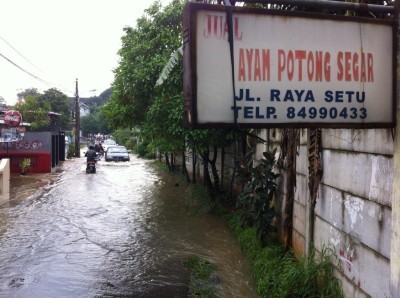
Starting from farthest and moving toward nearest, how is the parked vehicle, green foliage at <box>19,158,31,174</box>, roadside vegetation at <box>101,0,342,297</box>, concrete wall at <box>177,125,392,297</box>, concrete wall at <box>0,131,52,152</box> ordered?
the parked vehicle → concrete wall at <box>0,131,52,152</box> → green foliage at <box>19,158,31,174</box> → roadside vegetation at <box>101,0,342,297</box> → concrete wall at <box>177,125,392,297</box>

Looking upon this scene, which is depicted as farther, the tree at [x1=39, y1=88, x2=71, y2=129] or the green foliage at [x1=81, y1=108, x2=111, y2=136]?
the green foliage at [x1=81, y1=108, x2=111, y2=136]

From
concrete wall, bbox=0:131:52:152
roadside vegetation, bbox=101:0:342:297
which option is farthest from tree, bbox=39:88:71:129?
roadside vegetation, bbox=101:0:342:297

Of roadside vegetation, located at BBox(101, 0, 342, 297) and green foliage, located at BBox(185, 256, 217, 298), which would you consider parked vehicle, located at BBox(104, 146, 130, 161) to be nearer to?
roadside vegetation, located at BBox(101, 0, 342, 297)

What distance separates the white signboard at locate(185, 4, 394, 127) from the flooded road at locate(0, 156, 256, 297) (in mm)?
4155

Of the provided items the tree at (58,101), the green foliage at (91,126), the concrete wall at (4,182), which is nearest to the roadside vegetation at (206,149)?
the concrete wall at (4,182)

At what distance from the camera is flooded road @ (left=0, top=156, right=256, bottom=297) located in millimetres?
6301

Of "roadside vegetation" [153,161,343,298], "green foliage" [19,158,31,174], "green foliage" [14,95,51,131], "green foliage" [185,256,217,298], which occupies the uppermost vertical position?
"green foliage" [14,95,51,131]

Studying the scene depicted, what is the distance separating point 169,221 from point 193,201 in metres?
2.31

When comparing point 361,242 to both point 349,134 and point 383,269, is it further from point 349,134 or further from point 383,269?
point 349,134

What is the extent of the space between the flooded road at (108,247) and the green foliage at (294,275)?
1.45 ft

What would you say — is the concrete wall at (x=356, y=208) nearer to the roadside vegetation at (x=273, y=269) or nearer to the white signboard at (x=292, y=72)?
the roadside vegetation at (x=273, y=269)

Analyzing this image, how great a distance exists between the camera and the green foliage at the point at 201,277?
19.9 feet

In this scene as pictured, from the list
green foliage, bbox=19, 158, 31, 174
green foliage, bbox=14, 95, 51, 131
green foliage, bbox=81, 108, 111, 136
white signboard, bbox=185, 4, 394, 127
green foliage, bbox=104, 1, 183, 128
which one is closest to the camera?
white signboard, bbox=185, 4, 394, 127

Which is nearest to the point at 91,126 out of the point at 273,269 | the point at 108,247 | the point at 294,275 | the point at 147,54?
the point at 147,54
